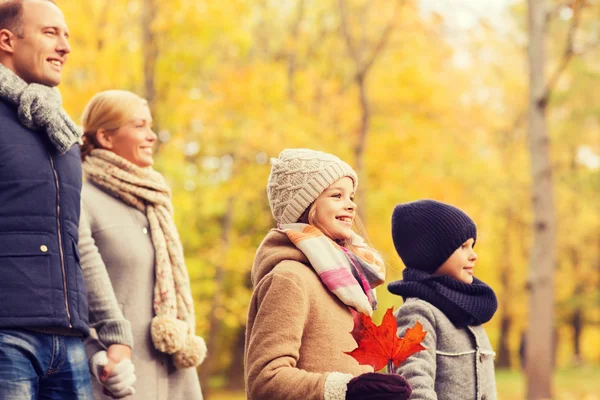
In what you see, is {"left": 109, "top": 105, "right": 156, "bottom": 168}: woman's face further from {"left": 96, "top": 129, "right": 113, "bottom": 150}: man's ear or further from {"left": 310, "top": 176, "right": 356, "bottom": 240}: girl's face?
{"left": 310, "top": 176, "right": 356, "bottom": 240}: girl's face

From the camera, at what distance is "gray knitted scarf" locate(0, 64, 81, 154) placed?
303 cm

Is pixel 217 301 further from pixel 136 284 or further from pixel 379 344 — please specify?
pixel 379 344

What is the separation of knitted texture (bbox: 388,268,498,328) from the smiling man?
1376 millimetres

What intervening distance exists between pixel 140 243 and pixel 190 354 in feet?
1.89

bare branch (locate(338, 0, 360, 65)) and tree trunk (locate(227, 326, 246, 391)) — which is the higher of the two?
bare branch (locate(338, 0, 360, 65))

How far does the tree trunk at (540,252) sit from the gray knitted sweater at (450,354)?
8.10 m

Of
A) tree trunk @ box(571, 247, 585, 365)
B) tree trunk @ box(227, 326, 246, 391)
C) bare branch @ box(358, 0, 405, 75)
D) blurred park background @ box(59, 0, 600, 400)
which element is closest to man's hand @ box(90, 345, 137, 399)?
blurred park background @ box(59, 0, 600, 400)

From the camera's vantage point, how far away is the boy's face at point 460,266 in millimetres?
3670

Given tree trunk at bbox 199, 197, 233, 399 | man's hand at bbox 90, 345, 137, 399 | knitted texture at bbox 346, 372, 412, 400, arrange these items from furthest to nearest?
tree trunk at bbox 199, 197, 233, 399 → man's hand at bbox 90, 345, 137, 399 → knitted texture at bbox 346, 372, 412, 400

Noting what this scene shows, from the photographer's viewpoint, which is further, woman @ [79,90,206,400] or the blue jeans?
woman @ [79,90,206,400]

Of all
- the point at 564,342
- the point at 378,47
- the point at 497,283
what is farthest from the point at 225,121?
the point at 564,342

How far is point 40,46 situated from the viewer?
315cm

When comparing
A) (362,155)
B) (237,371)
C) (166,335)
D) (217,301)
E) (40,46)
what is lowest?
(237,371)

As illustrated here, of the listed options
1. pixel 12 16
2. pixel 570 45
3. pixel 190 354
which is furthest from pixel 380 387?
pixel 570 45
